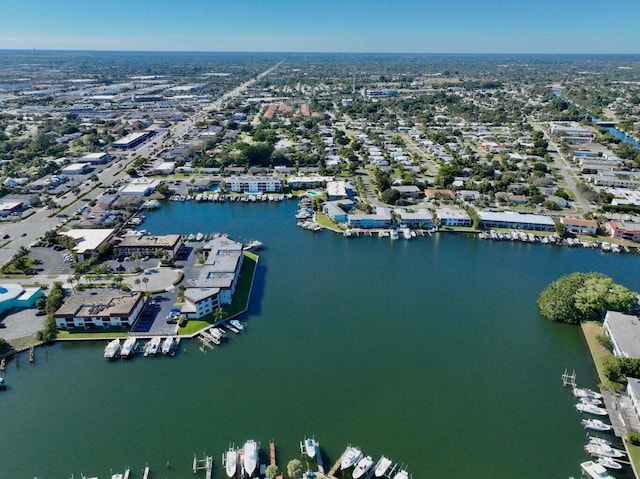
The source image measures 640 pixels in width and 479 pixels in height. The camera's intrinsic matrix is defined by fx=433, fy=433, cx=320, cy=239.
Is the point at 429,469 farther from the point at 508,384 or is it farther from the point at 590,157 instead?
the point at 590,157

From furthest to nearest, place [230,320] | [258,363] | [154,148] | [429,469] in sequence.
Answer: [154,148]
[230,320]
[258,363]
[429,469]

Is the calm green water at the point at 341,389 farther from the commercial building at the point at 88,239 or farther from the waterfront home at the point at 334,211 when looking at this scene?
the waterfront home at the point at 334,211

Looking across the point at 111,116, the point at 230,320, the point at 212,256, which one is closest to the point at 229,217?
the point at 212,256

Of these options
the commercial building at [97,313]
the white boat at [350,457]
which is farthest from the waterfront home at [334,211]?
the white boat at [350,457]

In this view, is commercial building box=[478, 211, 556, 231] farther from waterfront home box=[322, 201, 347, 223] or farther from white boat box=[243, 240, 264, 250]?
white boat box=[243, 240, 264, 250]

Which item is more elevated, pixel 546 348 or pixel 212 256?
pixel 212 256

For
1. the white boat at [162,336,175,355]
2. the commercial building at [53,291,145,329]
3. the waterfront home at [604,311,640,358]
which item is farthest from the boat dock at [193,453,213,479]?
the waterfront home at [604,311,640,358]

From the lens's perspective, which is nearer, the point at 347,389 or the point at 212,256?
the point at 347,389
